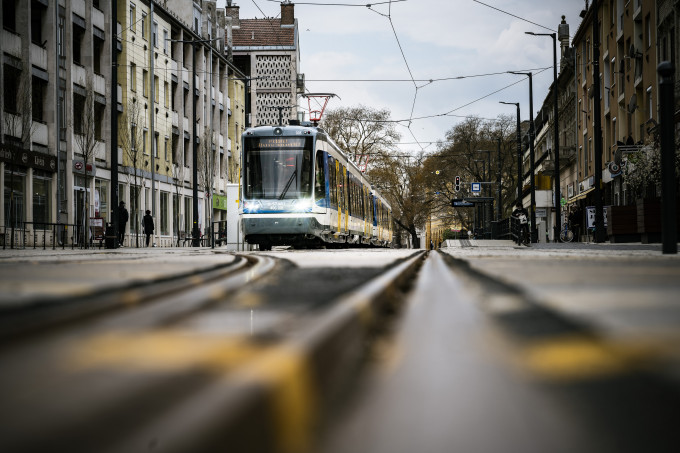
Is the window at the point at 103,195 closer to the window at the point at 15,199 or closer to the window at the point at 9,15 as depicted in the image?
the window at the point at 15,199

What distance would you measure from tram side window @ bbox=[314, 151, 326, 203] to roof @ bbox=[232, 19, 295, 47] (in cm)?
6207

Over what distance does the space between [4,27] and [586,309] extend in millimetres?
29301

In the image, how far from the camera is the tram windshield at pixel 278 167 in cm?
2038

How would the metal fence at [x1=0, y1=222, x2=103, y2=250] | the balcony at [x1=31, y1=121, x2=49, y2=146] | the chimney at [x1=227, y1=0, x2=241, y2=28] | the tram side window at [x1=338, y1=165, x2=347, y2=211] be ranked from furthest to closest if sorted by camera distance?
1. the chimney at [x1=227, y1=0, x2=241, y2=28]
2. the balcony at [x1=31, y1=121, x2=49, y2=146]
3. the metal fence at [x1=0, y1=222, x2=103, y2=250]
4. the tram side window at [x1=338, y1=165, x2=347, y2=211]

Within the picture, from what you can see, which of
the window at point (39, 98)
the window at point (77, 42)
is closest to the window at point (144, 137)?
the window at point (77, 42)

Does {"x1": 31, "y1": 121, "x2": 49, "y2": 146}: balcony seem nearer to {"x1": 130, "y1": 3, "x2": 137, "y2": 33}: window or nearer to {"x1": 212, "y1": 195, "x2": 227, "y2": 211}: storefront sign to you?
{"x1": 130, "y1": 3, "x2": 137, "y2": 33}: window

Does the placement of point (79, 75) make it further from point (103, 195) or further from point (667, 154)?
point (667, 154)

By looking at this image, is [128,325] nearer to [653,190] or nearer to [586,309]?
[586,309]

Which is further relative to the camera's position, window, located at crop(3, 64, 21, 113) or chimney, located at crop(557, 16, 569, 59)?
chimney, located at crop(557, 16, 569, 59)

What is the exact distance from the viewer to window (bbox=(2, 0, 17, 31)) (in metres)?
27.9

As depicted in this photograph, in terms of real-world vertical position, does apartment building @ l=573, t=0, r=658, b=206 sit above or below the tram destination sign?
above

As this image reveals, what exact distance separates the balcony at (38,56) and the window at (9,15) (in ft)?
4.05

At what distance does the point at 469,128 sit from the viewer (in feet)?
258

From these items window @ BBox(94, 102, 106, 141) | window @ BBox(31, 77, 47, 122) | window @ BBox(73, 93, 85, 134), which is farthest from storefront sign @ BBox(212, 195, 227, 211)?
window @ BBox(31, 77, 47, 122)
